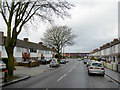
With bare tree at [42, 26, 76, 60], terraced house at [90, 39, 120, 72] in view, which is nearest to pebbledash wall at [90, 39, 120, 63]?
terraced house at [90, 39, 120, 72]

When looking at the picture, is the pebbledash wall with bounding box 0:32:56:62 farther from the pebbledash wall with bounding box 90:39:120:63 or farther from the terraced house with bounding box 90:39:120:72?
the pebbledash wall with bounding box 90:39:120:63

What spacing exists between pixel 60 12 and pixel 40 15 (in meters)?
2.38

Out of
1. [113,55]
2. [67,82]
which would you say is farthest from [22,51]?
[67,82]

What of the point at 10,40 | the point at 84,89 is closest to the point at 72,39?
the point at 10,40

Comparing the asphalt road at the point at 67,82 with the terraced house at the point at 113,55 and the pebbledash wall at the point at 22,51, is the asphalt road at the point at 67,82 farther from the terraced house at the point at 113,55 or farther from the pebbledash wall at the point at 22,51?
the pebbledash wall at the point at 22,51

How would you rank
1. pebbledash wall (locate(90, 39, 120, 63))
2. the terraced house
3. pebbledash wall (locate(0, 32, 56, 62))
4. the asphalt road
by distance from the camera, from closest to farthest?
1. the asphalt road
2. the terraced house
3. pebbledash wall (locate(0, 32, 56, 62))
4. pebbledash wall (locate(90, 39, 120, 63))

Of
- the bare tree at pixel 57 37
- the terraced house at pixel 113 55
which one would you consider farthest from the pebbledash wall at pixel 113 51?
the bare tree at pixel 57 37

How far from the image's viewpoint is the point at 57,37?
3919cm

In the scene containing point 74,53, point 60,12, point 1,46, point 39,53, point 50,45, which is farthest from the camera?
point 74,53

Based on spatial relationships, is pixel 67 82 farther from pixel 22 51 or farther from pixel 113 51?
pixel 113 51

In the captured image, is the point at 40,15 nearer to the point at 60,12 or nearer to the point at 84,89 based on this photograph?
the point at 60,12

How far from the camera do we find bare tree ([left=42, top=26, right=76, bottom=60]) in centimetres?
3744

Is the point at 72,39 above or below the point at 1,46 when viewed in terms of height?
above

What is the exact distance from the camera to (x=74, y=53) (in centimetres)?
15750
